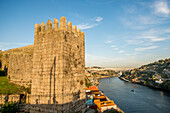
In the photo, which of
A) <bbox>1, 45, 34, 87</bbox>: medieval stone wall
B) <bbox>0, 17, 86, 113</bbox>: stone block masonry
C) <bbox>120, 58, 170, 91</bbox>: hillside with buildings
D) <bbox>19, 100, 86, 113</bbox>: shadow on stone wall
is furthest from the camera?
<bbox>120, 58, 170, 91</bbox>: hillside with buildings

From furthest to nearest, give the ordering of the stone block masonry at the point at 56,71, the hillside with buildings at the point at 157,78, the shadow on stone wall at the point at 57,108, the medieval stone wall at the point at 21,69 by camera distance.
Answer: the hillside with buildings at the point at 157,78 < the medieval stone wall at the point at 21,69 < the stone block masonry at the point at 56,71 < the shadow on stone wall at the point at 57,108

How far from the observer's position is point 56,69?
581 cm

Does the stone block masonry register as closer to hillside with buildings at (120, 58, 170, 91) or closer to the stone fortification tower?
the stone fortification tower

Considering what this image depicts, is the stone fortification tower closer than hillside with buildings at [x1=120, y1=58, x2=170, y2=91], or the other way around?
the stone fortification tower

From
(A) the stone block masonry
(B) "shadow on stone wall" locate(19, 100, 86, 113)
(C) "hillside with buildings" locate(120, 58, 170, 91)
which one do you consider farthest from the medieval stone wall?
(C) "hillside with buildings" locate(120, 58, 170, 91)

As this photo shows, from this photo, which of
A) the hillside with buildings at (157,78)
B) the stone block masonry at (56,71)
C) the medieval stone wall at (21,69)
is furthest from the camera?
the hillside with buildings at (157,78)

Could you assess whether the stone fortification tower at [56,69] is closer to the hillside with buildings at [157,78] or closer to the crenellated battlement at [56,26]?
the crenellated battlement at [56,26]

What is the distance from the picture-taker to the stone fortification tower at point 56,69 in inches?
225

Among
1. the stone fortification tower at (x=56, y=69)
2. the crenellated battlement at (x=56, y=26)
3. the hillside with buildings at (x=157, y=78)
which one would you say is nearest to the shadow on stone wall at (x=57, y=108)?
the stone fortification tower at (x=56, y=69)

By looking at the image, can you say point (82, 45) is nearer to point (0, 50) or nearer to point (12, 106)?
point (12, 106)

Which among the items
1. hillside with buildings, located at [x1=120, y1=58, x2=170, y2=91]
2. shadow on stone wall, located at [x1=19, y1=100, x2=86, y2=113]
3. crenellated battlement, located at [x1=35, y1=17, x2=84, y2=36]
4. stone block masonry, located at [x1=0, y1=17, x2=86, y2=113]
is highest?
crenellated battlement, located at [x1=35, y1=17, x2=84, y2=36]

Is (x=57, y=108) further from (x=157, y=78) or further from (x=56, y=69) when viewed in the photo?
(x=157, y=78)

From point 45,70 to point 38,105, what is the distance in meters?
1.95

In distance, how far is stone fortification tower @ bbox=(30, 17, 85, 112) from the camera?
18.7ft
